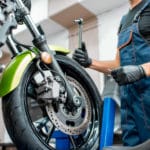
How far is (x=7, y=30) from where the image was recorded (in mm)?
847

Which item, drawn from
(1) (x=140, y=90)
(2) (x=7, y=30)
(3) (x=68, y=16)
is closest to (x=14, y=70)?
(2) (x=7, y=30)

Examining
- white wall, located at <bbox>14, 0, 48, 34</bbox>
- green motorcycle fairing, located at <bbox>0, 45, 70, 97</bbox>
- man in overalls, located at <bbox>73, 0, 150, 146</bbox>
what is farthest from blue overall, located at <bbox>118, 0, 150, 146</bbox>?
white wall, located at <bbox>14, 0, 48, 34</bbox>

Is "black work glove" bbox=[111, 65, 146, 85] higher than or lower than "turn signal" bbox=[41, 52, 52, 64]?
lower

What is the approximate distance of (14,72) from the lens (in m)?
0.86

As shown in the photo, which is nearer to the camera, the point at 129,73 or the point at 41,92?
the point at 129,73

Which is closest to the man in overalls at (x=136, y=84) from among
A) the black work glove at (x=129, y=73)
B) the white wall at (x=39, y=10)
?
the black work glove at (x=129, y=73)

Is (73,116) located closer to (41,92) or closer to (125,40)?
(41,92)

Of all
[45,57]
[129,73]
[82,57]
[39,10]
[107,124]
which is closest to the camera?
[129,73]

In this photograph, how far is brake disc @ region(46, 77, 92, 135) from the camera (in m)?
0.93

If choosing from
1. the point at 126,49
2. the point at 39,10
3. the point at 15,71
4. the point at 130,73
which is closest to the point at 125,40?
the point at 126,49

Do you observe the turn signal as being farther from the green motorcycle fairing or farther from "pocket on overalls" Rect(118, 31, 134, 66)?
"pocket on overalls" Rect(118, 31, 134, 66)

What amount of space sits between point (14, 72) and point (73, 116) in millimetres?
274

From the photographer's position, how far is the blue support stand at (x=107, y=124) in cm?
102

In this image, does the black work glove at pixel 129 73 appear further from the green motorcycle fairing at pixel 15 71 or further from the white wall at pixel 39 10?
the white wall at pixel 39 10
